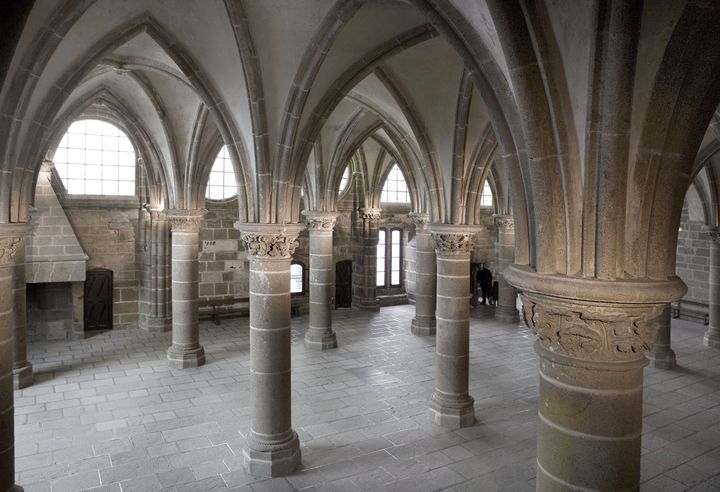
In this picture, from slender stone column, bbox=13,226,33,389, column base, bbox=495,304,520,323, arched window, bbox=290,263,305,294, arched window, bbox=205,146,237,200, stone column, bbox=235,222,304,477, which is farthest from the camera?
arched window, bbox=290,263,305,294

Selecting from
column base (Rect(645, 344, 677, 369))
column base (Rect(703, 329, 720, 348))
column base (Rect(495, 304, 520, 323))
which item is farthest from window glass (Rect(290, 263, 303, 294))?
column base (Rect(703, 329, 720, 348))

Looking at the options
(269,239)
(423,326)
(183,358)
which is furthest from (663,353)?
(183,358)

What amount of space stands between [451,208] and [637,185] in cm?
489

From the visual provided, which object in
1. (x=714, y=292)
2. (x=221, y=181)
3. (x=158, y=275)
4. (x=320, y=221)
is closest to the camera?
(x=320, y=221)

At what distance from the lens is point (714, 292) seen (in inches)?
482

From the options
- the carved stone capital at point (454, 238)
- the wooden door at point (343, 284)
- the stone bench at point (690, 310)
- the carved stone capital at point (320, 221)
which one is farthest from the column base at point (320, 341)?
the stone bench at point (690, 310)

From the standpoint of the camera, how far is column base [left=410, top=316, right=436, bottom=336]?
13.3 meters

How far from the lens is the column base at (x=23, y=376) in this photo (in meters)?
8.99

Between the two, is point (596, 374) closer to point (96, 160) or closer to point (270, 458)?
point (270, 458)

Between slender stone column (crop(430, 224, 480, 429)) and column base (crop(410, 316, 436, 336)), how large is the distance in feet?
18.4

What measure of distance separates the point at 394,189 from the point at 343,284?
377cm

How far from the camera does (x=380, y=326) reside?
14305 millimetres

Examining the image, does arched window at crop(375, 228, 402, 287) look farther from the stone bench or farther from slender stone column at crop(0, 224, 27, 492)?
slender stone column at crop(0, 224, 27, 492)

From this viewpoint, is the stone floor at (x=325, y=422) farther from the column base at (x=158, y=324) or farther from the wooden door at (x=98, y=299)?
the wooden door at (x=98, y=299)
